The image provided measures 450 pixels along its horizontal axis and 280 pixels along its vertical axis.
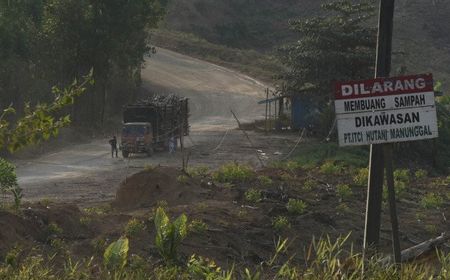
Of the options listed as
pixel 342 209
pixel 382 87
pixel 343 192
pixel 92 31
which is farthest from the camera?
pixel 92 31

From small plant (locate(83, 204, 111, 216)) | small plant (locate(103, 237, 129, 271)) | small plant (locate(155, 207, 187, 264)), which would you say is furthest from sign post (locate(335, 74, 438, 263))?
small plant (locate(83, 204, 111, 216))

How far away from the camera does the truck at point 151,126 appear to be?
33062 millimetres

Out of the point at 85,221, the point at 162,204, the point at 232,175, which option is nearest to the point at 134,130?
the point at 232,175

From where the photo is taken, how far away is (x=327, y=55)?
36688 mm

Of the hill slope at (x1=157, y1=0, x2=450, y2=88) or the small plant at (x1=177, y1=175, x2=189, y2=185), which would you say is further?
the hill slope at (x1=157, y1=0, x2=450, y2=88)

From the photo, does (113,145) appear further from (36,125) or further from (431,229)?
(36,125)

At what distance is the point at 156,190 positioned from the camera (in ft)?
57.7

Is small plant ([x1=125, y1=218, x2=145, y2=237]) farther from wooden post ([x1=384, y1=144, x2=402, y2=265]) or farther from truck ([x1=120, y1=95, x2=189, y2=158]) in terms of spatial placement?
truck ([x1=120, y1=95, x2=189, y2=158])

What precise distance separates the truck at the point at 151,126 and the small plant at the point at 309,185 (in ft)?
40.5

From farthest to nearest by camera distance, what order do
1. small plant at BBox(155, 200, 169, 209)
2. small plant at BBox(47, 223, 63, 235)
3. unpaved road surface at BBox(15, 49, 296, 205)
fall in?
unpaved road surface at BBox(15, 49, 296, 205), small plant at BBox(155, 200, 169, 209), small plant at BBox(47, 223, 63, 235)

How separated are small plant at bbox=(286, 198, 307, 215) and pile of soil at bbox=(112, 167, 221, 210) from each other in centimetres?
176

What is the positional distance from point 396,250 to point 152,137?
2511 cm

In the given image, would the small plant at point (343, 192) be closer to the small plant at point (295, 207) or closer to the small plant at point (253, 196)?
the small plant at point (295, 207)

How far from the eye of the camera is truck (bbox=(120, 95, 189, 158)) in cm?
3306
